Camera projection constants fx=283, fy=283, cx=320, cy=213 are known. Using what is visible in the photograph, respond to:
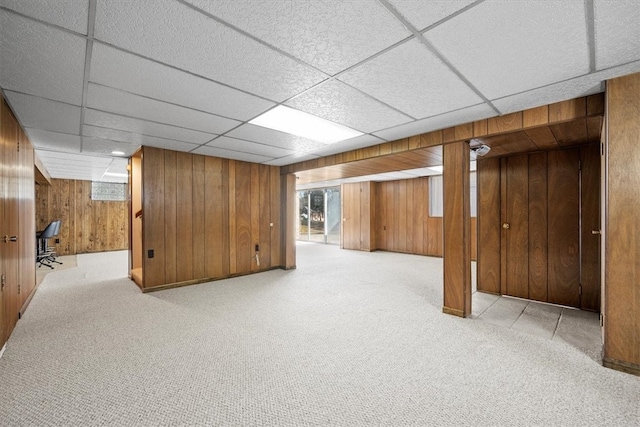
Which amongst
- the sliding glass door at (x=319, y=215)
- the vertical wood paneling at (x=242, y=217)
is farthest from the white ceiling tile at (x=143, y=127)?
the sliding glass door at (x=319, y=215)

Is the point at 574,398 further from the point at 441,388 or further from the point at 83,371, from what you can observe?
the point at 83,371

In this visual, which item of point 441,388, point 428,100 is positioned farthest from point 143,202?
point 441,388

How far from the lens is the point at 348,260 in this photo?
6.83 meters

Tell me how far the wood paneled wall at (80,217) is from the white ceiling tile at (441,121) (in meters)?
8.91

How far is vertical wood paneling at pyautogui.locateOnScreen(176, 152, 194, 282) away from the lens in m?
4.42

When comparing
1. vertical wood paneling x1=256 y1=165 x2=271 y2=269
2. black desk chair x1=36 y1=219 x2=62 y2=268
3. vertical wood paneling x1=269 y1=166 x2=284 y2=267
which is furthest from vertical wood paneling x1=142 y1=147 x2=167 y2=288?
black desk chair x1=36 y1=219 x2=62 y2=268

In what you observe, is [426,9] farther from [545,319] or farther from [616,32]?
[545,319]

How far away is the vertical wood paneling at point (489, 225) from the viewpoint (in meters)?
4.10

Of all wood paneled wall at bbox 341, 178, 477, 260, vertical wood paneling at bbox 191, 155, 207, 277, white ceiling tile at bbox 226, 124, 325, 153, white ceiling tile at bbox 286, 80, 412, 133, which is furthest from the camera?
wood paneled wall at bbox 341, 178, 477, 260

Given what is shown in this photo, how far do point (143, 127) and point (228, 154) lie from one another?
1.54m

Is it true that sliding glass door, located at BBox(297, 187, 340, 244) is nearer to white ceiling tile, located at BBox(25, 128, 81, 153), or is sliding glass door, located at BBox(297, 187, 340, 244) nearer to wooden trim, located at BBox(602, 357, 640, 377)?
white ceiling tile, located at BBox(25, 128, 81, 153)

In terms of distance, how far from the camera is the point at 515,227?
3.95 m

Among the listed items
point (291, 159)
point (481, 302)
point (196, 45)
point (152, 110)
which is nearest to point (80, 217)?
point (291, 159)

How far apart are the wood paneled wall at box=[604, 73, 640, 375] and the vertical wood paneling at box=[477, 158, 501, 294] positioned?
2037mm
